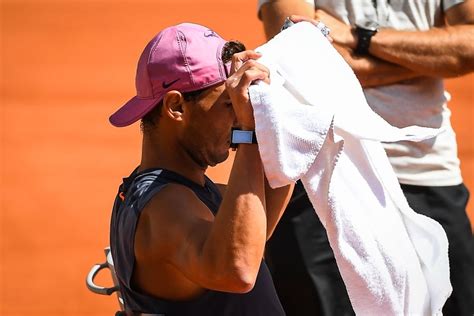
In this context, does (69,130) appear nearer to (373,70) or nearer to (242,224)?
(373,70)

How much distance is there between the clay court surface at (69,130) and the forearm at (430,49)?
2.39m

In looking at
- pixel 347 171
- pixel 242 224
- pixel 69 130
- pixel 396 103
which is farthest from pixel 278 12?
pixel 69 130

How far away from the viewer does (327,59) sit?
3.47 m

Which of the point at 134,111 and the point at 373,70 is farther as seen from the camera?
the point at 373,70

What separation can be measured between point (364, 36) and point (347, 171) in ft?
4.68

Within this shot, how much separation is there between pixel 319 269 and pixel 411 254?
129cm

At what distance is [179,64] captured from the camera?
126 inches

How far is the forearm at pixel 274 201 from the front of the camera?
11.1 ft

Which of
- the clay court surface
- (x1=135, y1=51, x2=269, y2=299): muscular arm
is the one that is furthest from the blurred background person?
the clay court surface

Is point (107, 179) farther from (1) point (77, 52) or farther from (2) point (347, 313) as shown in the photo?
(2) point (347, 313)

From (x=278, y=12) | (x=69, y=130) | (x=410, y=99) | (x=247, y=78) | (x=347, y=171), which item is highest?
(x=247, y=78)

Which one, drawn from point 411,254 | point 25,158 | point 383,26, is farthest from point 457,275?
point 25,158

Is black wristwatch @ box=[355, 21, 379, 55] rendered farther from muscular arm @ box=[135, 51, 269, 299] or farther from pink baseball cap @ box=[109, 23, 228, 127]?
muscular arm @ box=[135, 51, 269, 299]

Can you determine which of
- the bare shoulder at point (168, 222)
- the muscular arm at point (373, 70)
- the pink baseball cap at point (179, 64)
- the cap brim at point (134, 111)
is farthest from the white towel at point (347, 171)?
the muscular arm at point (373, 70)
